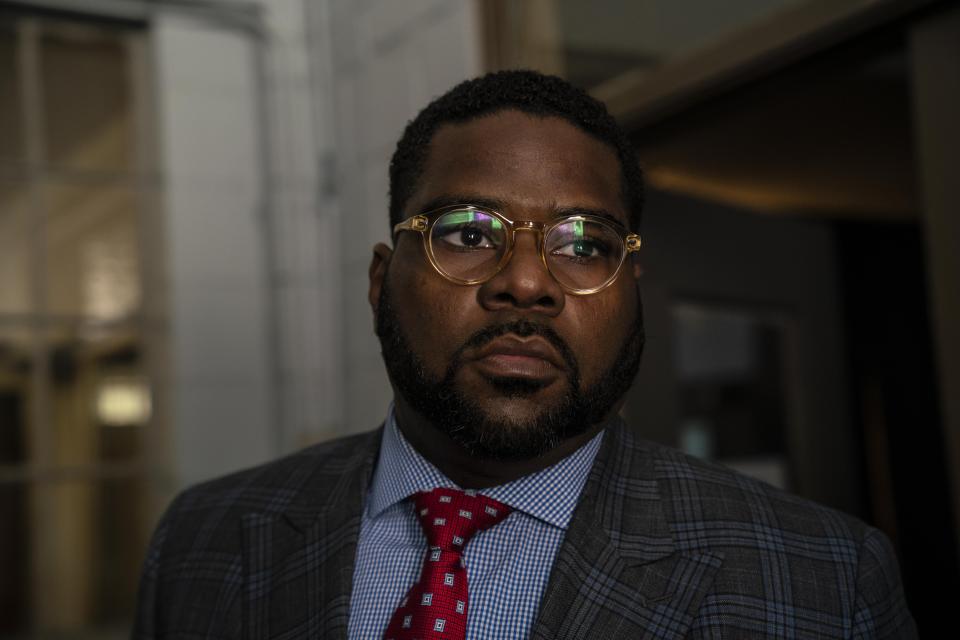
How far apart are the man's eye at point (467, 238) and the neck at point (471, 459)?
221 mm

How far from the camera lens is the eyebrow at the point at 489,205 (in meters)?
1.09

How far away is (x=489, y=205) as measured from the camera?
109cm

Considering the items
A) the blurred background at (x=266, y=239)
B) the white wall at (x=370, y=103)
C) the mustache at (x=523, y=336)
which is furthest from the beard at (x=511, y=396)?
the white wall at (x=370, y=103)

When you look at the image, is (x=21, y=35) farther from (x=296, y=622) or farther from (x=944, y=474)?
(x=944, y=474)

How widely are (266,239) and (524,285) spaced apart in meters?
2.21

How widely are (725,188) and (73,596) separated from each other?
237cm

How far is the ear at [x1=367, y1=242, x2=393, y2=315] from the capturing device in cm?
125

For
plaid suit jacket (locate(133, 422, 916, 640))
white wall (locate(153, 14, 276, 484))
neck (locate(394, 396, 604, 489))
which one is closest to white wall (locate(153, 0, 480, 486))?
white wall (locate(153, 14, 276, 484))

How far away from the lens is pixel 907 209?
366cm

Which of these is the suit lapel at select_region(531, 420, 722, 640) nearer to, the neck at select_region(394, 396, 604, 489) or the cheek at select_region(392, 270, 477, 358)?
the neck at select_region(394, 396, 604, 489)

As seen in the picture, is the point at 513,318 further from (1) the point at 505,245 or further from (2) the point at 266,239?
(2) the point at 266,239

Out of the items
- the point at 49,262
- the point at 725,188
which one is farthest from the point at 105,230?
the point at 725,188

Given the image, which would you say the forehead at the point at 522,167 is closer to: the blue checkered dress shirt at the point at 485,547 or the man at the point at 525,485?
the man at the point at 525,485

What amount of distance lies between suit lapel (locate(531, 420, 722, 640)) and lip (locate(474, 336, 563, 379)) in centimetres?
21
